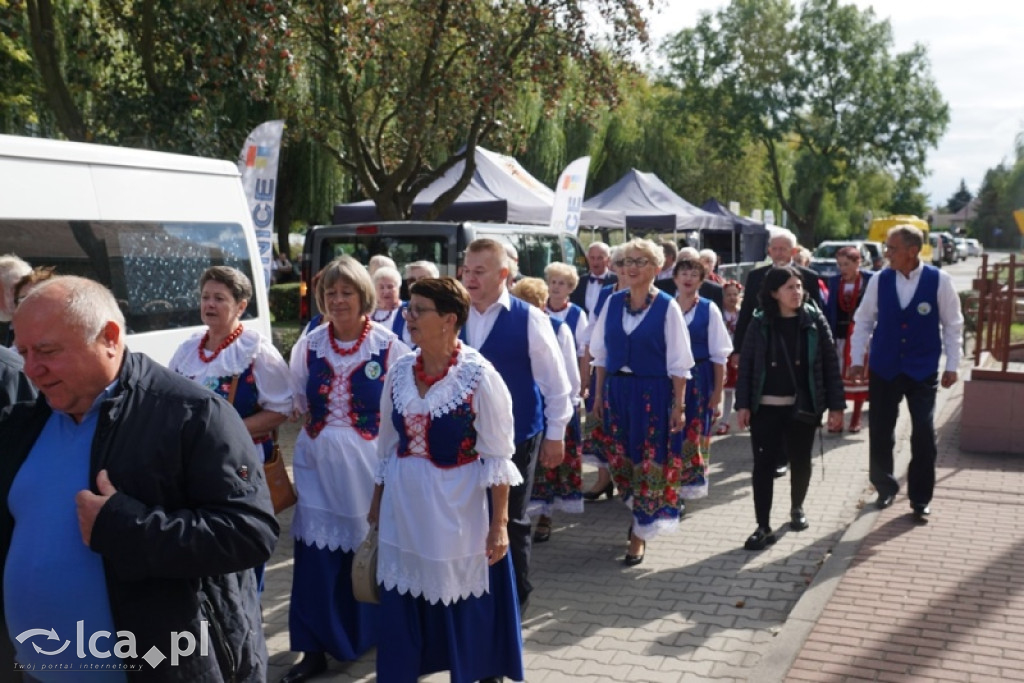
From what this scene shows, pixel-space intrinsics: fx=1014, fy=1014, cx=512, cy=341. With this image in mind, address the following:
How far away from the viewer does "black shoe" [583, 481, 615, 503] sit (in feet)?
26.0

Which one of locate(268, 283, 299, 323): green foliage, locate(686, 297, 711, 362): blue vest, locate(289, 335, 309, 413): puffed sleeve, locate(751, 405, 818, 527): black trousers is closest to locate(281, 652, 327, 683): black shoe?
locate(289, 335, 309, 413): puffed sleeve

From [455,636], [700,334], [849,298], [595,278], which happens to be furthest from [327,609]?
[849,298]

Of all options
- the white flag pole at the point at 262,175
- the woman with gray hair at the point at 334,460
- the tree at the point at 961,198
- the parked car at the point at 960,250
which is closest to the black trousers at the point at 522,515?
the woman with gray hair at the point at 334,460

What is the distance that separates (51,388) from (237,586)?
27.2 inches

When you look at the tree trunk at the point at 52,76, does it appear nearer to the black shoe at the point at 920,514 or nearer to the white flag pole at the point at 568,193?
the white flag pole at the point at 568,193

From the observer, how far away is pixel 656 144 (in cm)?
3525

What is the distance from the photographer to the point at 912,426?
6910 mm

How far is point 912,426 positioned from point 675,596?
2357 millimetres

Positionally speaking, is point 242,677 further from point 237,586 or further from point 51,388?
point 51,388

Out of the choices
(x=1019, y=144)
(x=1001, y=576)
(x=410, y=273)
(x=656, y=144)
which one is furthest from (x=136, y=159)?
(x=1019, y=144)

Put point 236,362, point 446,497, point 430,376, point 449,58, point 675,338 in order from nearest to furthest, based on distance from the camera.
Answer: point 446,497, point 430,376, point 236,362, point 675,338, point 449,58

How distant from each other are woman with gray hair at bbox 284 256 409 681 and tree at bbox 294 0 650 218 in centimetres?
843

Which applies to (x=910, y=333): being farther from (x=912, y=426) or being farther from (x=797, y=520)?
(x=797, y=520)

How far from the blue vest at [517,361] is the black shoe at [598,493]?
121 inches
